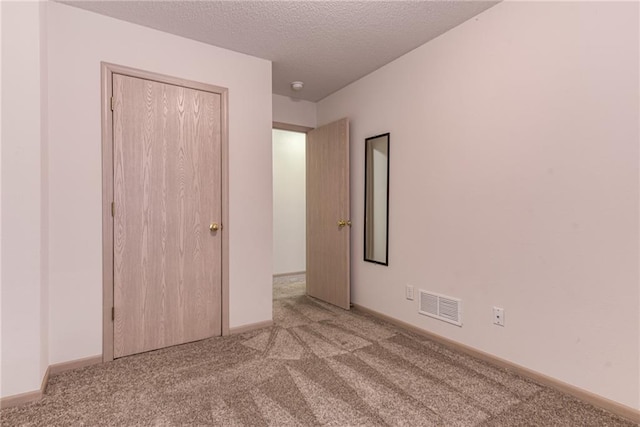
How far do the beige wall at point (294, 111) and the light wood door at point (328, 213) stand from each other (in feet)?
0.77

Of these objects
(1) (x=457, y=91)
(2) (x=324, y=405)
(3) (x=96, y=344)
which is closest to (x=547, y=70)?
(1) (x=457, y=91)

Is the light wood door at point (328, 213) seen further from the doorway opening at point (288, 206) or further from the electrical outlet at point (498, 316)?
the electrical outlet at point (498, 316)

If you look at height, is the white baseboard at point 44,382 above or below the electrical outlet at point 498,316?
below

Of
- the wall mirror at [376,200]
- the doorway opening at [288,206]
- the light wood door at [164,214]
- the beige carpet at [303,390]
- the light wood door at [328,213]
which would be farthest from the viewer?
the doorway opening at [288,206]

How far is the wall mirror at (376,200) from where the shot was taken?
3230 mm

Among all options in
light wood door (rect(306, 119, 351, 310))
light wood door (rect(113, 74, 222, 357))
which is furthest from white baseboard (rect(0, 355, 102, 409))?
light wood door (rect(306, 119, 351, 310))

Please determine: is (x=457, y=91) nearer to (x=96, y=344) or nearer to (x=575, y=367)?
(x=575, y=367)

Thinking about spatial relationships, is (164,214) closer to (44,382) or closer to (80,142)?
(80,142)

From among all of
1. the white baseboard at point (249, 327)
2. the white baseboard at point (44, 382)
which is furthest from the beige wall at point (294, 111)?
the white baseboard at point (44, 382)

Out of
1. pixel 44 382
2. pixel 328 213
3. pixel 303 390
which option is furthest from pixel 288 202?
pixel 44 382

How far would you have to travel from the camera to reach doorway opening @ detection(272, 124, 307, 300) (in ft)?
17.4

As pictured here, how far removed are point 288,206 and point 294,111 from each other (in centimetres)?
179

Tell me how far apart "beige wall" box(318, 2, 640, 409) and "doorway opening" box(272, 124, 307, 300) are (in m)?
2.65

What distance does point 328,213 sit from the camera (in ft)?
12.5
